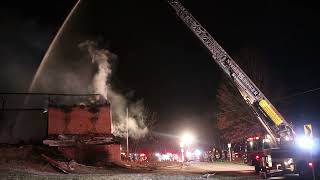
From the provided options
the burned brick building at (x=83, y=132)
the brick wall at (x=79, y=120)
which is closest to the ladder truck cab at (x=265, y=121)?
the burned brick building at (x=83, y=132)

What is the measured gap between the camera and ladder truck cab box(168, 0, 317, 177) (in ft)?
58.5

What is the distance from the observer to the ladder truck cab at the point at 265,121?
58.5 ft

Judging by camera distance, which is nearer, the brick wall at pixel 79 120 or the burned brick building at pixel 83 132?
the burned brick building at pixel 83 132

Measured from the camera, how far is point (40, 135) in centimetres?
4156

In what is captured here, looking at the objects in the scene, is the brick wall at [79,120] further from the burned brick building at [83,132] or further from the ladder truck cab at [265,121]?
the ladder truck cab at [265,121]

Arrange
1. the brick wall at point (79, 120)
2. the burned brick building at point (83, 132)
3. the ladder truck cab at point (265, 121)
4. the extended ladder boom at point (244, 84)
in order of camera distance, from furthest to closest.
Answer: the brick wall at point (79, 120)
the burned brick building at point (83, 132)
the extended ladder boom at point (244, 84)
the ladder truck cab at point (265, 121)

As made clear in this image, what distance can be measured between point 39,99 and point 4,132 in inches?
213

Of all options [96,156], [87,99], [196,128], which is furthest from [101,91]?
[196,128]

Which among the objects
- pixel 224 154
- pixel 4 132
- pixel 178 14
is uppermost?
pixel 178 14

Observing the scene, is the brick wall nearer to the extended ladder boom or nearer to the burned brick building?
the burned brick building

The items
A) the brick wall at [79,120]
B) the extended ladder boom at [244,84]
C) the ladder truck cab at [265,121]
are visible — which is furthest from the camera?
the brick wall at [79,120]

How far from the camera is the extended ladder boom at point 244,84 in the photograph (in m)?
19.1

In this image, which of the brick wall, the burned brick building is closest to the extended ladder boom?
the burned brick building

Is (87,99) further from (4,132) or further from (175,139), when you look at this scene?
(175,139)
